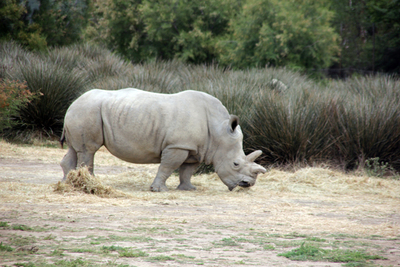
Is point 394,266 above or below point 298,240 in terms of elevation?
above

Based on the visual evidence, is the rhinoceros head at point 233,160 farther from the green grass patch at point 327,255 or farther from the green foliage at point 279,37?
the green foliage at point 279,37

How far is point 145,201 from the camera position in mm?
6562

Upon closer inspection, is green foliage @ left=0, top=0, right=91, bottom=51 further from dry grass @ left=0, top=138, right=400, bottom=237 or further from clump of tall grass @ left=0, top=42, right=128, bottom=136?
dry grass @ left=0, top=138, right=400, bottom=237

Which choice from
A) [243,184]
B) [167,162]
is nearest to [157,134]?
[167,162]

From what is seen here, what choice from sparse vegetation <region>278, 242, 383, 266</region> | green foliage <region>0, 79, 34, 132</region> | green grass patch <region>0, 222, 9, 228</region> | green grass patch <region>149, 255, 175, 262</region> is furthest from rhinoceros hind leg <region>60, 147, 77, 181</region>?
sparse vegetation <region>278, 242, 383, 266</region>

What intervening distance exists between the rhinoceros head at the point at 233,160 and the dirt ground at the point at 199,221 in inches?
8.9

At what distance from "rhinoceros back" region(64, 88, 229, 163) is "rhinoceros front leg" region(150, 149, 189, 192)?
3.8 inches

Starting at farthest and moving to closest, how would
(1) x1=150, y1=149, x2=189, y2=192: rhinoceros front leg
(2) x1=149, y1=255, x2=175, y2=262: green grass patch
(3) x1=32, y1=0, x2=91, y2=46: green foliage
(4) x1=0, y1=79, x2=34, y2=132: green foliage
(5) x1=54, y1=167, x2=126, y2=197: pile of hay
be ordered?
(3) x1=32, y1=0, x2=91, y2=46: green foliage → (4) x1=0, y1=79, x2=34, y2=132: green foliage → (1) x1=150, y1=149, x2=189, y2=192: rhinoceros front leg → (5) x1=54, y1=167, x2=126, y2=197: pile of hay → (2) x1=149, y1=255, x2=175, y2=262: green grass patch

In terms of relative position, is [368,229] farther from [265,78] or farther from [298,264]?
[265,78]

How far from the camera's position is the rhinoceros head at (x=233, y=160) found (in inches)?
299

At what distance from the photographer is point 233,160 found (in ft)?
25.0

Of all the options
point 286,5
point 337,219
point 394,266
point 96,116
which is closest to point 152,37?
point 286,5

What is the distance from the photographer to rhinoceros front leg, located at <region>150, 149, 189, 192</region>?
7.43 m

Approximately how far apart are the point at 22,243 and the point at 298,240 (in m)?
2.51
